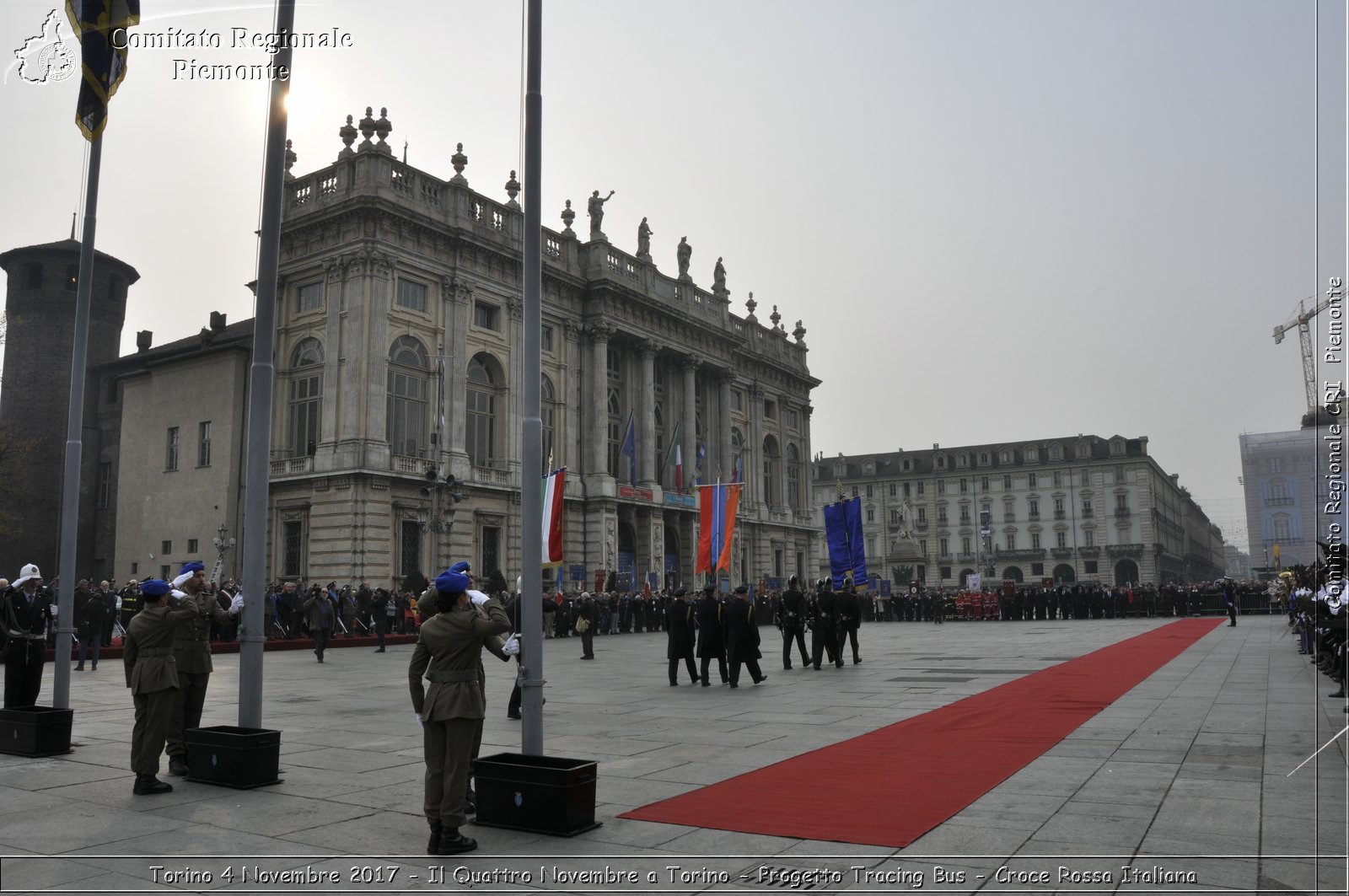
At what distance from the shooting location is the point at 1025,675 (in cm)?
1767

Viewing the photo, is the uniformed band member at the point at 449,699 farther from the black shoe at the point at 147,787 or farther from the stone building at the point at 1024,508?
the stone building at the point at 1024,508

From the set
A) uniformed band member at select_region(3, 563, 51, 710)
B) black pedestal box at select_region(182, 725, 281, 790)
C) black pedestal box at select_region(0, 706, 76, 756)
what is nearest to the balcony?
uniformed band member at select_region(3, 563, 51, 710)

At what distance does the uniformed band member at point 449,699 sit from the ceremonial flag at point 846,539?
17.0 meters

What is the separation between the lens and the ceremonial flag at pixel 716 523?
104ft

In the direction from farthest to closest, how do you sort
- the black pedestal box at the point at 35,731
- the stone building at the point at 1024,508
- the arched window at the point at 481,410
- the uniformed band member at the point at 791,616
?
1. the stone building at the point at 1024,508
2. the arched window at the point at 481,410
3. the uniformed band member at the point at 791,616
4. the black pedestal box at the point at 35,731

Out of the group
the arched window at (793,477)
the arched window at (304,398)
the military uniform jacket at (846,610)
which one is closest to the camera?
the military uniform jacket at (846,610)

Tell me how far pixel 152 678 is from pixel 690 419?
45.7 m

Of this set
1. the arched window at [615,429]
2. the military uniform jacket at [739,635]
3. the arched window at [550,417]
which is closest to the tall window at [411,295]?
the arched window at [550,417]

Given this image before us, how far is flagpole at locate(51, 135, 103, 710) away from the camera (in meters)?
10.7

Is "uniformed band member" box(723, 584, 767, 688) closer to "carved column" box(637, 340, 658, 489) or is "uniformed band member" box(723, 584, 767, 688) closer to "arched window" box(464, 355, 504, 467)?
"arched window" box(464, 355, 504, 467)

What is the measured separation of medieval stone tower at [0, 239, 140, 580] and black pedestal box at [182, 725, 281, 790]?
43457mm

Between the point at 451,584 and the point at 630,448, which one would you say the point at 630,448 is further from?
the point at 451,584

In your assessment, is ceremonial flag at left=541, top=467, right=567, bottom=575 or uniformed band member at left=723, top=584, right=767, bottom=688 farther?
uniformed band member at left=723, top=584, right=767, bottom=688

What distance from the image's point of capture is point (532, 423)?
7.82 meters
